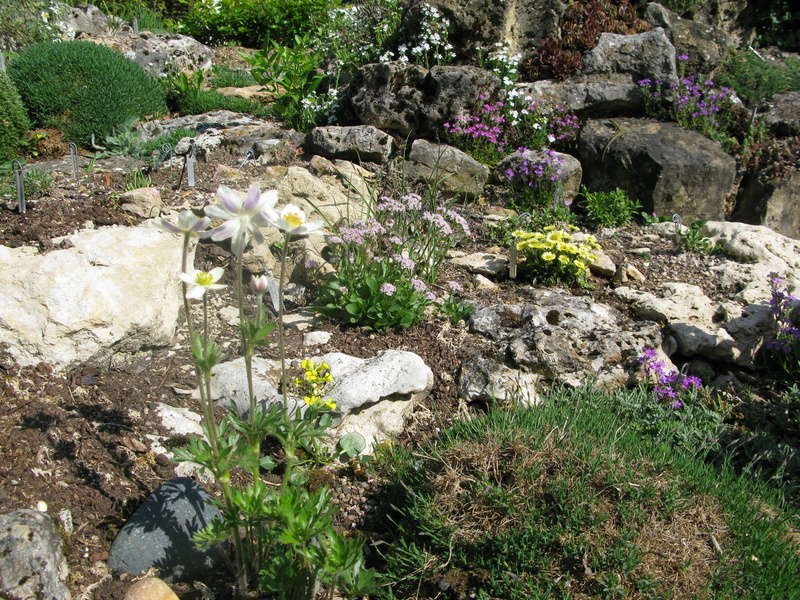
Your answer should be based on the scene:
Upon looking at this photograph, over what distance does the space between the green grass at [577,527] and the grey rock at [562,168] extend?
4287mm

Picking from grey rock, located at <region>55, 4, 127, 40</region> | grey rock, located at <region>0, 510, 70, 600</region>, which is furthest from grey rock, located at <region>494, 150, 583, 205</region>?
grey rock, located at <region>55, 4, 127, 40</region>

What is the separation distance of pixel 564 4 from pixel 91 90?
6.30 meters

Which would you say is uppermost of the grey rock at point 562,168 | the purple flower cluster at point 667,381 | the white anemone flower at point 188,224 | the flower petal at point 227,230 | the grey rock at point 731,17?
the grey rock at point 731,17

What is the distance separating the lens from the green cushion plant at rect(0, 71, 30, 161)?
6.64m

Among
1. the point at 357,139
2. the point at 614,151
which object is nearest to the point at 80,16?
the point at 357,139

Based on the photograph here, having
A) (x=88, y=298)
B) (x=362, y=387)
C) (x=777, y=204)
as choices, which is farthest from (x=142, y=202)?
(x=777, y=204)

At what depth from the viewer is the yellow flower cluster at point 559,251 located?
5.05m

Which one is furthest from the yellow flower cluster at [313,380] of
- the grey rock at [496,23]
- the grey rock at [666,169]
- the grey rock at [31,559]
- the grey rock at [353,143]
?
the grey rock at [496,23]

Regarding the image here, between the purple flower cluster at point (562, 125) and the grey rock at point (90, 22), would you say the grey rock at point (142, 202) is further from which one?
the grey rock at point (90, 22)

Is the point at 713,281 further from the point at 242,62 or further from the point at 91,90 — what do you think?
the point at 242,62

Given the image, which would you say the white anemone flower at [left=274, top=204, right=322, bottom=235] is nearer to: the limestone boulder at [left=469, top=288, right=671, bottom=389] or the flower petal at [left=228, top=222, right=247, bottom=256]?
the flower petal at [left=228, top=222, right=247, bottom=256]

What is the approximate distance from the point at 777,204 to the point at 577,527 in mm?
6104

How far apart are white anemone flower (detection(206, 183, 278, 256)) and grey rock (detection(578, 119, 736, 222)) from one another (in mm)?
5764

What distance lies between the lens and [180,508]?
269 cm
